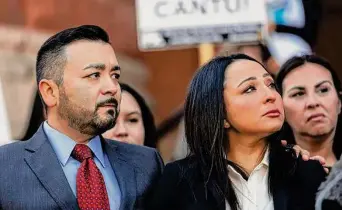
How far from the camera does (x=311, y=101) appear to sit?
13.1 ft

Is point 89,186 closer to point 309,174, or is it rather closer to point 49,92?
point 49,92

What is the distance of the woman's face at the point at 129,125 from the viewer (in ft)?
13.4

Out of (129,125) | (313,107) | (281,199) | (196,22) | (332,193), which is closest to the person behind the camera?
(332,193)

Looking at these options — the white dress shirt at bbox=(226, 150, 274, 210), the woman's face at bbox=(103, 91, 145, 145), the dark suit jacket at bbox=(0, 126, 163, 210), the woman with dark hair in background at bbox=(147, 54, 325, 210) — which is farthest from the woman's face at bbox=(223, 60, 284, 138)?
the woman's face at bbox=(103, 91, 145, 145)

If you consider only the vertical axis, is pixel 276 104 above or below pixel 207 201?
above

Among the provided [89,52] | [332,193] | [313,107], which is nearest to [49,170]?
[89,52]

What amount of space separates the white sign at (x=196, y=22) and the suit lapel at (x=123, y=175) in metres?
1.32

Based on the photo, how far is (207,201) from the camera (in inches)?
120

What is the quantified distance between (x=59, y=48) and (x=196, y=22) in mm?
1489

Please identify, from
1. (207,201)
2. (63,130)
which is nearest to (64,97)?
(63,130)

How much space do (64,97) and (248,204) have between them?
77 centimetres

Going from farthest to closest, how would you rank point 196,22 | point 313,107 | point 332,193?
point 196,22, point 313,107, point 332,193

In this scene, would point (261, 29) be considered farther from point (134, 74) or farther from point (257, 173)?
point (134, 74)

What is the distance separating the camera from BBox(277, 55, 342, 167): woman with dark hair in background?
13.1 ft
